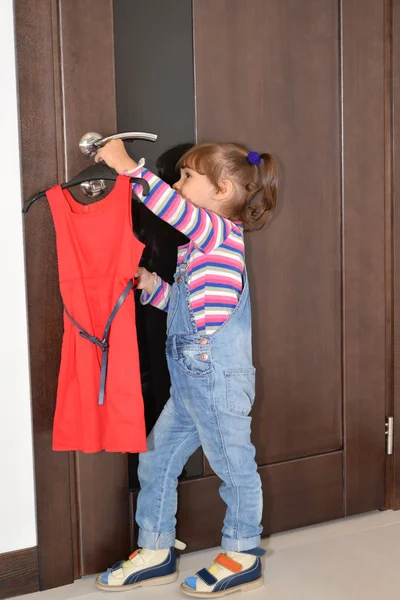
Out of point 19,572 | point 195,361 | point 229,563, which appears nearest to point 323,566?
point 229,563

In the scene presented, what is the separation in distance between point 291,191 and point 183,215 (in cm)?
56

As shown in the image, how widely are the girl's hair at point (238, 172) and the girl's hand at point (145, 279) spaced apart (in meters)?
0.24

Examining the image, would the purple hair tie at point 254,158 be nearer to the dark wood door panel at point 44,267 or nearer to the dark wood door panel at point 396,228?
the dark wood door panel at point 44,267

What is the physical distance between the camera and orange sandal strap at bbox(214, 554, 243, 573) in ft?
5.45

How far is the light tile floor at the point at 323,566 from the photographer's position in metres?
1.65

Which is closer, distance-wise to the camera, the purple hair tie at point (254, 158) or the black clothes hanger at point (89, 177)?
the black clothes hanger at point (89, 177)

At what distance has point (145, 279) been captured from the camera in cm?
167

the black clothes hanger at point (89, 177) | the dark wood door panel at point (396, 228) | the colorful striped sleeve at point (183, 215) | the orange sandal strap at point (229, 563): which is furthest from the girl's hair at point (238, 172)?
the orange sandal strap at point (229, 563)

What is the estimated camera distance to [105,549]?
1.76m

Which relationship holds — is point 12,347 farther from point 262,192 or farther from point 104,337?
point 262,192

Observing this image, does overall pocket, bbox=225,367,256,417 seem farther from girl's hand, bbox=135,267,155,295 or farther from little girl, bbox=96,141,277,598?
girl's hand, bbox=135,267,155,295

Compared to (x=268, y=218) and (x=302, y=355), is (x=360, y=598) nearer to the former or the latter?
(x=302, y=355)

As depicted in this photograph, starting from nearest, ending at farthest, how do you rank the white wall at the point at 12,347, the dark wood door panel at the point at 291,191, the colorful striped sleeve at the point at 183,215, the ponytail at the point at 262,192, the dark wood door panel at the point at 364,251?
the colorful striped sleeve at the point at 183,215 → the white wall at the point at 12,347 → the ponytail at the point at 262,192 → the dark wood door panel at the point at 291,191 → the dark wood door panel at the point at 364,251

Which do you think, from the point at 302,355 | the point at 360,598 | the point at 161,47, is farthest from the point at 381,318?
the point at 161,47
